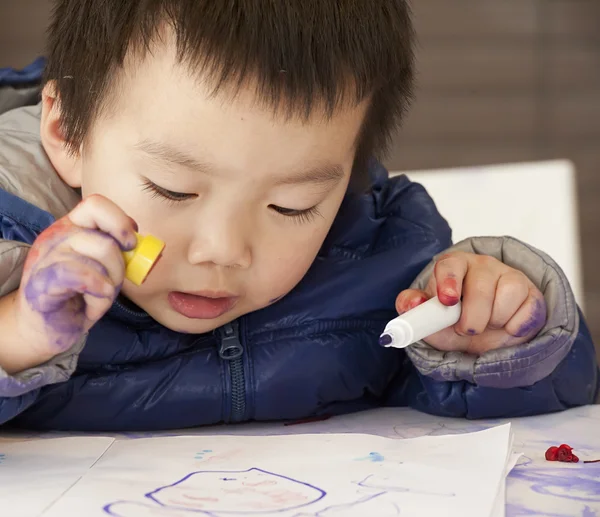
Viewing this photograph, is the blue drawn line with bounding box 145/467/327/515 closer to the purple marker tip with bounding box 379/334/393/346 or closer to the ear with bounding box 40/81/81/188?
the purple marker tip with bounding box 379/334/393/346

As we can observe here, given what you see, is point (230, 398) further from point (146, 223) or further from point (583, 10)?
point (583, 10)

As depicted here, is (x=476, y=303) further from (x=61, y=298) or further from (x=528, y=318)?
(x=61, y=298)

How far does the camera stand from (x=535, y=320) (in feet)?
2.80

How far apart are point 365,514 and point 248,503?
0.23 feet

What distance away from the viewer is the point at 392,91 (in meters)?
0.87

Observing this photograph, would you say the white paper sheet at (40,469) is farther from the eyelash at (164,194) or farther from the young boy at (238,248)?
the eyelash at (164,194)

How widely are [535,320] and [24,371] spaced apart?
0.43 m

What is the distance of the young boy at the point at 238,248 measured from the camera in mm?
724

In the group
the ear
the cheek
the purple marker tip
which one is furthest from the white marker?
the ear

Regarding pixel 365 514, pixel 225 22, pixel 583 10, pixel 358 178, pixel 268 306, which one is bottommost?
pixel 365 514

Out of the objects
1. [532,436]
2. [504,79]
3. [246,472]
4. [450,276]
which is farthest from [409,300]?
[504,79]

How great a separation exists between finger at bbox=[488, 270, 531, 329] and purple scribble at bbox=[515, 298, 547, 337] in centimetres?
1

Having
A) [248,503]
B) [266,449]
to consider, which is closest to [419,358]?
[266,449]

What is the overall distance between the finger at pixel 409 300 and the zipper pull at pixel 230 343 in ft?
0.48
